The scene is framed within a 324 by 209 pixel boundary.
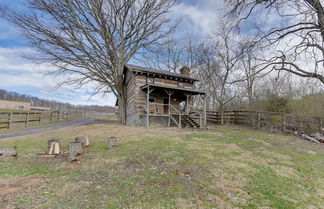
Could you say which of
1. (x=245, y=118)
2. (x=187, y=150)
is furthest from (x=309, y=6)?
(x=245, y=118)

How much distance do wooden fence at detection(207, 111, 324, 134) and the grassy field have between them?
22.1ft

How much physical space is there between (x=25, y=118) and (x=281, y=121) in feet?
73.8

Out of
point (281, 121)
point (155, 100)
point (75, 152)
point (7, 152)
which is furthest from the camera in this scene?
point (155, 100)

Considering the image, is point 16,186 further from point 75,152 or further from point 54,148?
point 54,148

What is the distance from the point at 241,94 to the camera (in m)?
19.4

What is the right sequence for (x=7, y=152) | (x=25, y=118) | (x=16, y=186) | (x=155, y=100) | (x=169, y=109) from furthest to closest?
1. (x=155, y=100)
2. (x=25, y=118)
3. (x=169, y=109)
4. (x=7, y=152)
5. (x=16, y=186)

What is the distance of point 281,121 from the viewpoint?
1104 cm

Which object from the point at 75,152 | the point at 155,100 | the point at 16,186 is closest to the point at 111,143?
the point at 75,152

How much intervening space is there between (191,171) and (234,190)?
107cm

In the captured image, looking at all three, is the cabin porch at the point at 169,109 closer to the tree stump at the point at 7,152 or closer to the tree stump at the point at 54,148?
the tree stump at the point at 54,148

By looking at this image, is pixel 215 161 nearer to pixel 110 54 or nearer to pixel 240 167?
pixel 240 167

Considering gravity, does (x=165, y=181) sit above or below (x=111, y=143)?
below

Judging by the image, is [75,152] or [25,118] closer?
[75,152]

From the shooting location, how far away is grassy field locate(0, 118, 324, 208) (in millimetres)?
2541
